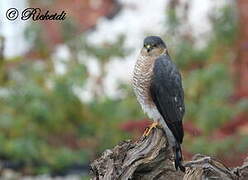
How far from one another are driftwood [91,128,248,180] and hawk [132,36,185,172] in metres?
0.15

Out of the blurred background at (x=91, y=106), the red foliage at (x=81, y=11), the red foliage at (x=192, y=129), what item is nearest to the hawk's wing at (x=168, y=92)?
the blurred background at (x=91, y=106)

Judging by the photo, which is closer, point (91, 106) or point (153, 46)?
point (153, 46)

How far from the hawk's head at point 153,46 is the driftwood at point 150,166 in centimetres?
70

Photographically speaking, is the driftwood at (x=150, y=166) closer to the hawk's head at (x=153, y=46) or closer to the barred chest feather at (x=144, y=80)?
the barred chest feather at (x=144, y=80)

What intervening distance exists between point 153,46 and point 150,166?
36.3 inches

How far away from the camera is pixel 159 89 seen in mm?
5230

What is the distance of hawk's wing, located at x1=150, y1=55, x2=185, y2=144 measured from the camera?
201 inches

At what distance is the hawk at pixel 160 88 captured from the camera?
511 cm

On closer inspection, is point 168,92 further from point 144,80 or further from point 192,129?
point 192,129

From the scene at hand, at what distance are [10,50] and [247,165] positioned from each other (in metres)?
12.2

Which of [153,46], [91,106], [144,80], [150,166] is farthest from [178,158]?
[91,106]

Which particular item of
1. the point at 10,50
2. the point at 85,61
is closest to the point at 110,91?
the point at 85,61

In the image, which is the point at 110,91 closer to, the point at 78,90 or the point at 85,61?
the point at 85,61

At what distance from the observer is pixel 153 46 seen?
532cm
